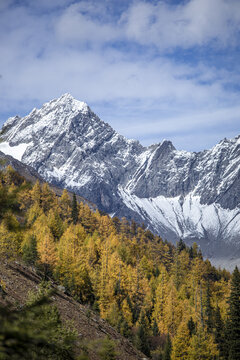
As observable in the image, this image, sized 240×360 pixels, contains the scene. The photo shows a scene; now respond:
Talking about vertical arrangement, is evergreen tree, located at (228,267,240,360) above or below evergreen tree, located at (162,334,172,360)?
above

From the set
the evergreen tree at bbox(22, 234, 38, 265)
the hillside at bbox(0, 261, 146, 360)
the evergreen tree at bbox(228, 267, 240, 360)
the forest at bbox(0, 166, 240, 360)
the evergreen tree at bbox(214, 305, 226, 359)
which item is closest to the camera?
the hillside at bbox(0, 261, 146, 360)

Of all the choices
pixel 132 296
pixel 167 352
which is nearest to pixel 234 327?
pixel 167 352

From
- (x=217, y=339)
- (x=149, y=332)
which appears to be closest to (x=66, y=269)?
(x=149, y=332)

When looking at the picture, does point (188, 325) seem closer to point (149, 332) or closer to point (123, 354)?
point (149, 332)

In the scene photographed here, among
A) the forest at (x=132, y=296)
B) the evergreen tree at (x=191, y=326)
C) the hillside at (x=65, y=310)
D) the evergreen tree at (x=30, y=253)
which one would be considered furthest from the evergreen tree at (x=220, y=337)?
the evergreen tree at (x=30, y=253)

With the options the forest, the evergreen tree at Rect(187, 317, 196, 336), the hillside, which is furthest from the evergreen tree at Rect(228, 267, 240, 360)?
the hillside

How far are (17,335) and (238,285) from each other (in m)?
42.6

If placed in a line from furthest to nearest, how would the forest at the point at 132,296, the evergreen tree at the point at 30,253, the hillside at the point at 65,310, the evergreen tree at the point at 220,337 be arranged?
the evergreen tree at the point at 220,337, the evergreen tree at the point at 30,253, the forest at the point at 132,296, the hillside at the point at 65,310

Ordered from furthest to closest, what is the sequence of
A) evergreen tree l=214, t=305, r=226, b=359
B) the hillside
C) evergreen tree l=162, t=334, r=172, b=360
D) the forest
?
evergreen tree l=214, t=305, r=226, b=359, the forest, evergreen tree l=162, t=334, r=172, b=360, the hillside

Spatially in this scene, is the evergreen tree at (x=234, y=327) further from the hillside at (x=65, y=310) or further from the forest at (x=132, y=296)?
the hillside at (x=65, y=310)

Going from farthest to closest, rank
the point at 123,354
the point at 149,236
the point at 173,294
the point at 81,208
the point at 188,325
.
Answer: the point at 149,236, the point at 81,208, the point at 173,294, the point at 188,325, the point at 123,354

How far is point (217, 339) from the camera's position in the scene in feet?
139

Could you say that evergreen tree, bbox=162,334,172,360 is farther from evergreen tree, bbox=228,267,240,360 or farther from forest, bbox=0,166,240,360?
evergreen tree, bbox=228,267,240,360

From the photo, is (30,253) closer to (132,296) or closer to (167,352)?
(167,352)
